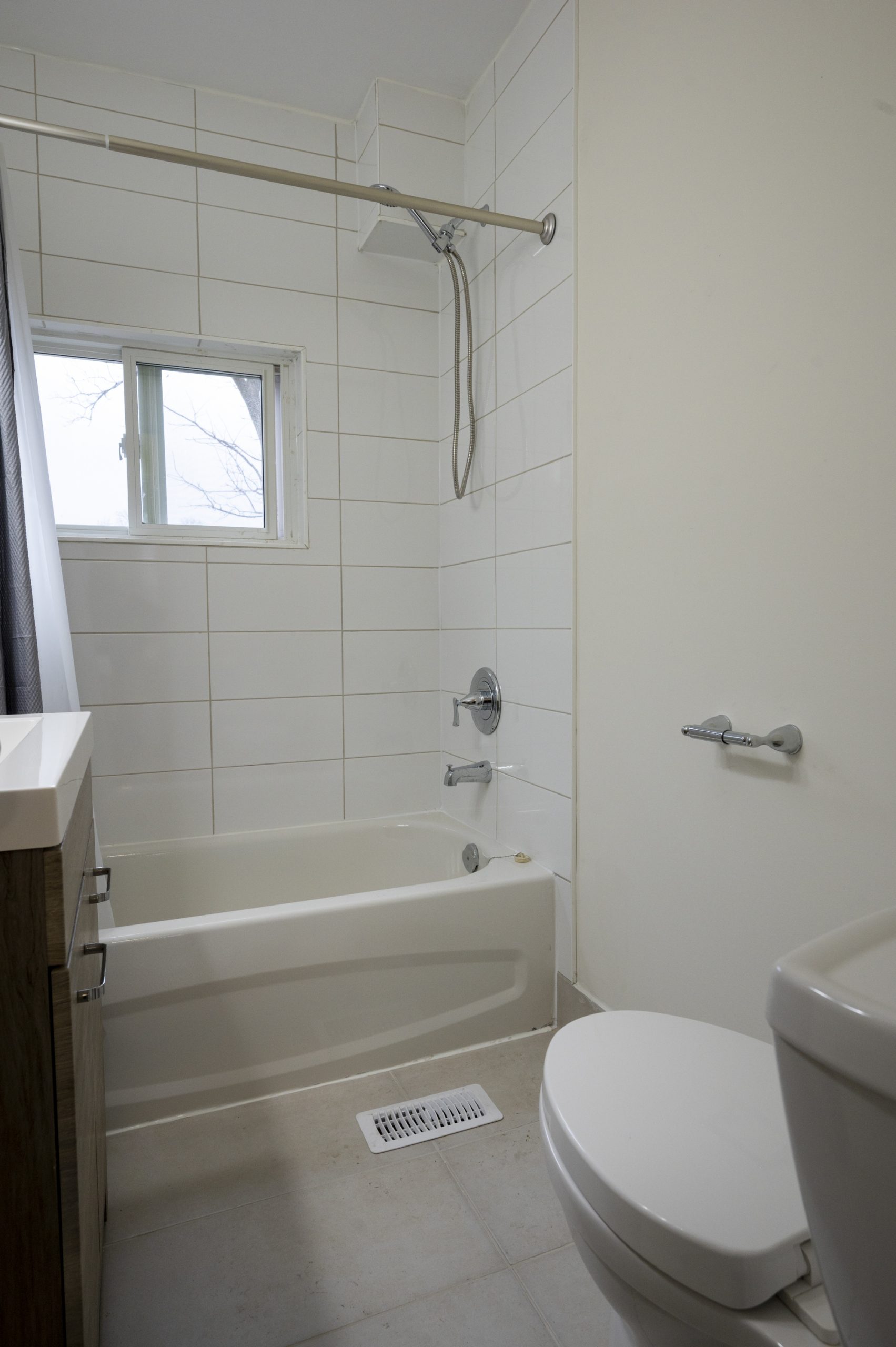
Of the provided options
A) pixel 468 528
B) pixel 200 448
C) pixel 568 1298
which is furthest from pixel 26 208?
pixel 568 1298

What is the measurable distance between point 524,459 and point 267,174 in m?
0.88

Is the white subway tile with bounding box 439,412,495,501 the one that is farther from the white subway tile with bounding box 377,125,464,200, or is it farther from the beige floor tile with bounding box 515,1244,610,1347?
the beige floor tile with bounding box 515,1244,610,1347

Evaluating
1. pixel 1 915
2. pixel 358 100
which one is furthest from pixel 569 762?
pixel 358 100

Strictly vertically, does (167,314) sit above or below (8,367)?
above

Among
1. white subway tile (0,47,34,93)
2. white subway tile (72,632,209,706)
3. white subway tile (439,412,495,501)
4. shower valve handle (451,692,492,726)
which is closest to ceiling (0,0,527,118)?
white subway tile (0,47,34,93)

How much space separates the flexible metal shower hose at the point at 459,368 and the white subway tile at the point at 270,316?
1.37 feet

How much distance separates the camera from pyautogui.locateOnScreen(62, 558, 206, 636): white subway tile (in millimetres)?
2244

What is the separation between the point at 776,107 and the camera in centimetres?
125

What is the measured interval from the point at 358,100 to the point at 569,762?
2.11 m

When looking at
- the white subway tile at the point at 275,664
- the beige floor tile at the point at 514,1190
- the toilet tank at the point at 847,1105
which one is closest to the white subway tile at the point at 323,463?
the white subway tile at the point at 275,664

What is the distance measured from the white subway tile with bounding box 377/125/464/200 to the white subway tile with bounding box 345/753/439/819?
1772mm

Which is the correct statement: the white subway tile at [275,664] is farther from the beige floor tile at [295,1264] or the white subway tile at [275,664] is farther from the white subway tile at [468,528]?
the beige floor tile at [295,1264]

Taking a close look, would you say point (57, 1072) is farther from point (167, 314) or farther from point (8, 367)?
point (167, 314)

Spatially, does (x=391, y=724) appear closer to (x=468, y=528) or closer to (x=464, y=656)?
(x=464, y=656)
